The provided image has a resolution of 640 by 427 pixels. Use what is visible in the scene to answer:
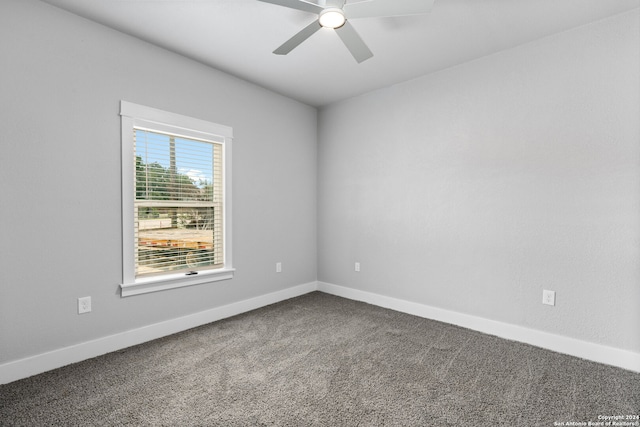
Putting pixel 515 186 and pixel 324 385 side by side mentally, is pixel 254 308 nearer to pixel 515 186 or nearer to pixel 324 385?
pixel 324 385

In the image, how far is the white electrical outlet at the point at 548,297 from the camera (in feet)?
8.31

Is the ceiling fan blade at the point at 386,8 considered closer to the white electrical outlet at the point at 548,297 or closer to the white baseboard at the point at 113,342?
the white electrical outlet at the point at 548,297

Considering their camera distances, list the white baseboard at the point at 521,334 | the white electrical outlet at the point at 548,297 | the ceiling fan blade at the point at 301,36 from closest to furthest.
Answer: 1. the ceiling fan blade at the point at 301,36
2. the white baseboard at the point at 521,334
3. the white electrical outlet at the point at 548,297

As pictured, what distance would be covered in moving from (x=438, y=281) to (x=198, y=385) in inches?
96.4

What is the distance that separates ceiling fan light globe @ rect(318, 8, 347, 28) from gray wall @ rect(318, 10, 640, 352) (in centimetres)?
167

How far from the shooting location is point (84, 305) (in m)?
2.33

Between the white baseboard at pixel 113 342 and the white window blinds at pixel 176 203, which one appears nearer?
the white baseboard at pixel 113 342

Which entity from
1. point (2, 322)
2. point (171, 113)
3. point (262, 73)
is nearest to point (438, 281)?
Answer: point (262, 73)

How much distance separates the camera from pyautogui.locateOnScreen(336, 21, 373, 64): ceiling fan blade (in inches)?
79.9

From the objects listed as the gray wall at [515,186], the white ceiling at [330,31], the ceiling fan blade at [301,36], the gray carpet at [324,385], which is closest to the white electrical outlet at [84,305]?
the gray carpet at [324,385]

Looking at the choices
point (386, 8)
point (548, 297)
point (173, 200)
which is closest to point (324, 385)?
point (548, 297)

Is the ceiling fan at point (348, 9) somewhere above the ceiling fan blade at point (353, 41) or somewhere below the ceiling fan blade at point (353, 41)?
above

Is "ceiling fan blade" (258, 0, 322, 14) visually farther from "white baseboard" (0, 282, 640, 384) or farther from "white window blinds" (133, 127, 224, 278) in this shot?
"white baseboard" (0, 282, 640, 384)

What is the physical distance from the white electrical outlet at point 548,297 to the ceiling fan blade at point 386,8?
7.91 ft
